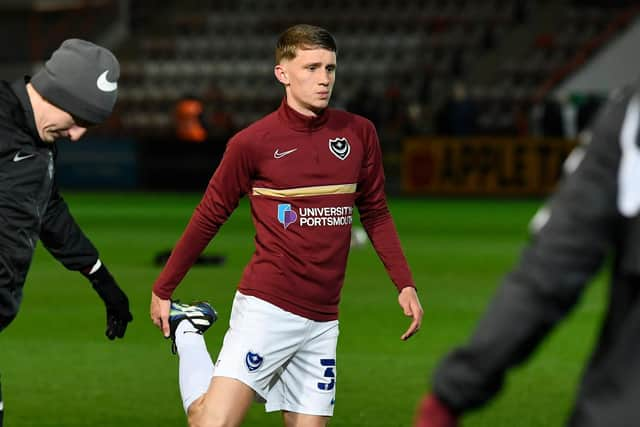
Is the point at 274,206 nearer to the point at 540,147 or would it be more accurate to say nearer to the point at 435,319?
the point at 435,319

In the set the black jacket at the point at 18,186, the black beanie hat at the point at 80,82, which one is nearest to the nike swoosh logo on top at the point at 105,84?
the black beanie hat at the point at 80,82

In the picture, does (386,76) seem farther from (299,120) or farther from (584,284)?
(584,284)

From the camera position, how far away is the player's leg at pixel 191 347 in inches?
216

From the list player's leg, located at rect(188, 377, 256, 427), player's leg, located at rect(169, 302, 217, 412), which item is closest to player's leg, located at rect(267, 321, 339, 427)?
player's leg, located at rect(188, 377, 256, 427)

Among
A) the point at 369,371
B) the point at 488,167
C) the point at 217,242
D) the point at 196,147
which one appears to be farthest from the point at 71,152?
the point at 369,371

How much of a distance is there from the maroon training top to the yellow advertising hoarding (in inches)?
892

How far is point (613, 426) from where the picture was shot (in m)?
2.30

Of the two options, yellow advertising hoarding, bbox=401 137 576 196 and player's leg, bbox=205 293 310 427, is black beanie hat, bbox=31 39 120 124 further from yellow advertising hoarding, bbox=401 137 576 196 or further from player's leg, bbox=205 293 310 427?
yellow advertising hoarding, bbox=401 137 576 196

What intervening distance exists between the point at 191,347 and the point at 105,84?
1561mm

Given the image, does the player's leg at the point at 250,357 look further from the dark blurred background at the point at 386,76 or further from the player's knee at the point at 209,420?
the dark blurred background at the point at 386,76

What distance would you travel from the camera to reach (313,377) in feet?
16.9

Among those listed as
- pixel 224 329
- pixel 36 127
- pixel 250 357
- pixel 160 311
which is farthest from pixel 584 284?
pixel 224 329

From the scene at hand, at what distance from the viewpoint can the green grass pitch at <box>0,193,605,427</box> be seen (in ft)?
24.4

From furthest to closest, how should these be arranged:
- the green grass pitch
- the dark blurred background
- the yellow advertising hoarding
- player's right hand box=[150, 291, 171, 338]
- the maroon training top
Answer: the dark blurred background, the yellow advertising hoarding, the green grass pitch, player's right hand box=[150, 291, 171, 338], the maroon training top
